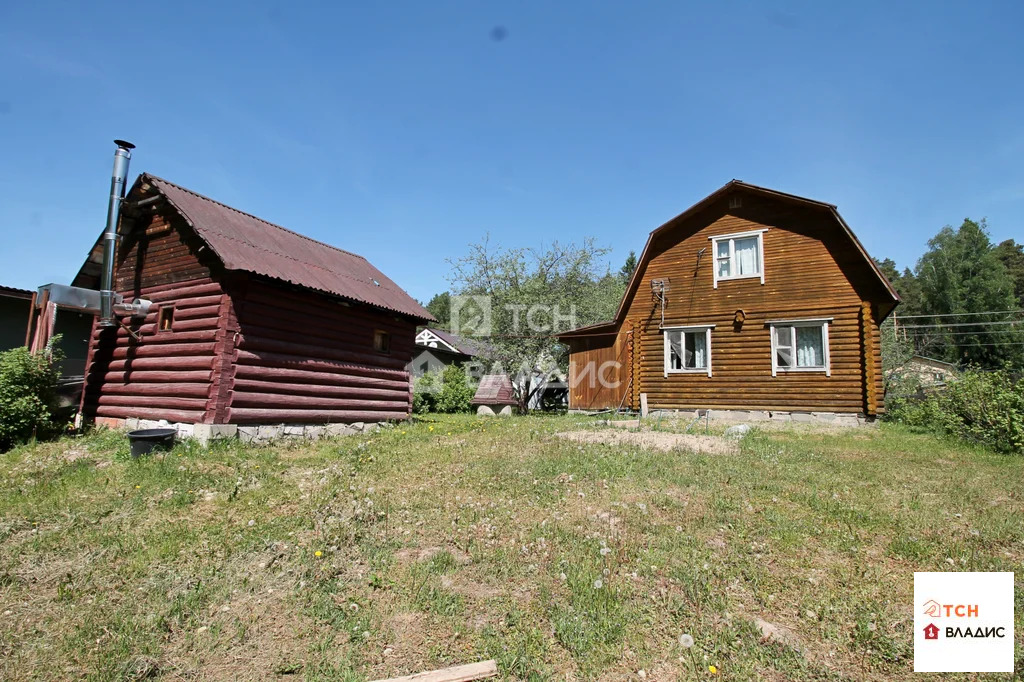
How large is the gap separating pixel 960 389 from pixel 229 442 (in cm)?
1689

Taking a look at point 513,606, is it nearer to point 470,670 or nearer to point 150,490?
point 470,670

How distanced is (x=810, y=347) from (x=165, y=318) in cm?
1890

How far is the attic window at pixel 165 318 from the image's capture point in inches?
501

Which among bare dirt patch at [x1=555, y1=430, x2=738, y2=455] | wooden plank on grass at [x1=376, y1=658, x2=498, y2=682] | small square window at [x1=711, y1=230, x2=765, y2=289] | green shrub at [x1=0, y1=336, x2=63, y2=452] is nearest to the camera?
wooden plank on grass at [x1=376, y1=658, x2=498, y2=682]

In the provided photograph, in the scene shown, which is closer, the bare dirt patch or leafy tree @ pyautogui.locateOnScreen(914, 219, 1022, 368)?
the bare dirt patch

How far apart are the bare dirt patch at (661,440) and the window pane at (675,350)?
6.33 m

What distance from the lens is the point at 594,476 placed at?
8.24m

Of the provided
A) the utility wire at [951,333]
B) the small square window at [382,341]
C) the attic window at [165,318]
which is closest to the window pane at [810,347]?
the small square window at [382,341]

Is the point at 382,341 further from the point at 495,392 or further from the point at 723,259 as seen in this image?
the point at 723,259

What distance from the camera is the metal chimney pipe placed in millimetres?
12406

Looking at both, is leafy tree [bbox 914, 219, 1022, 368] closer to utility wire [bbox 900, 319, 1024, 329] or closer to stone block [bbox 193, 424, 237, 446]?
utility wire [bbox 900, 319, 1024, 329]

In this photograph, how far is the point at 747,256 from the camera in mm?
18375

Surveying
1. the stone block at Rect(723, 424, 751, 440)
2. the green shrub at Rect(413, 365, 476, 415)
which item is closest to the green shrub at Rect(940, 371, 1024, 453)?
the stone block at Rect(723, 424, 751, 440)

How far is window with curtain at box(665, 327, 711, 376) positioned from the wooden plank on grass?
16330 mm
